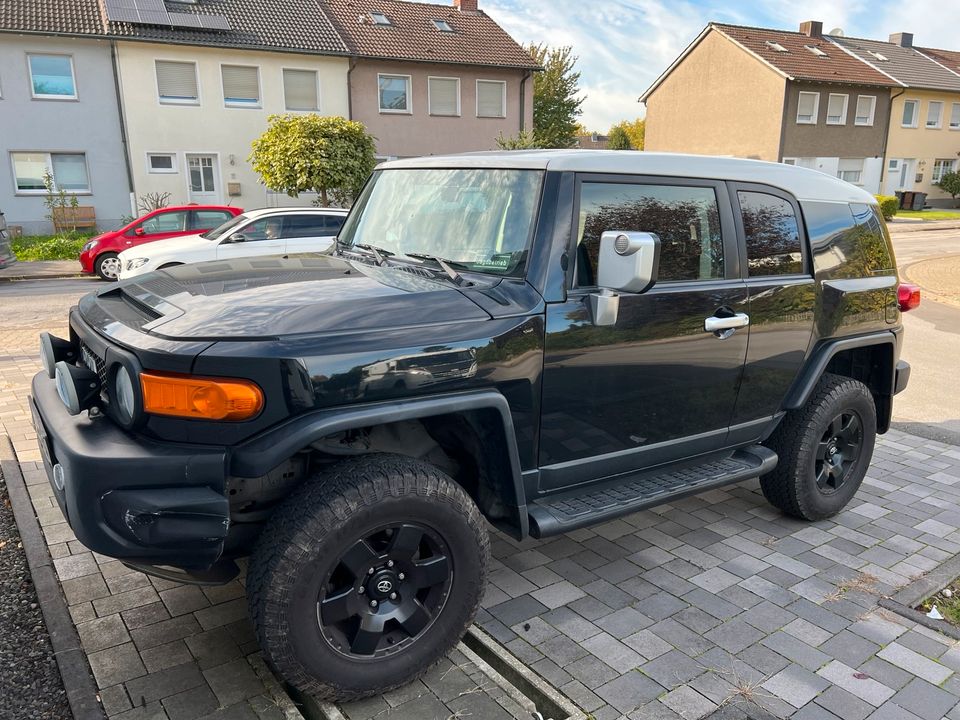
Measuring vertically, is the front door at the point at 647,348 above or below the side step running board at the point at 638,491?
above

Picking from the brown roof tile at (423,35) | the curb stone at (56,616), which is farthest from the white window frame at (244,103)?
the curb stone at (56,616)

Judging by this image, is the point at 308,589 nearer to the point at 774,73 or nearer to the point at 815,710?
the point at 815,710

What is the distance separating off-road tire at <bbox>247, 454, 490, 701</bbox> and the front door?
54 centimetres

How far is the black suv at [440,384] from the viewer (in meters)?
2.40

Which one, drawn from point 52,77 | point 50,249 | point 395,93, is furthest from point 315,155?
point 52,77

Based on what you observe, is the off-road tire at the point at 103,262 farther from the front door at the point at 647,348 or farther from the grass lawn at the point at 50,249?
the front door at the point at 647,348

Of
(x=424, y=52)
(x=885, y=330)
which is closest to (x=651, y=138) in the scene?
(x=424, y=52)

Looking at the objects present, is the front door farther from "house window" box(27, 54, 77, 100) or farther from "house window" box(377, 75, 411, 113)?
"house window" box(377, 75, 411, 113)

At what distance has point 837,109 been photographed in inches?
1443

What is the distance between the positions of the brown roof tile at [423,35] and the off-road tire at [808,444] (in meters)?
24.6

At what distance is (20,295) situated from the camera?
42.8 ft

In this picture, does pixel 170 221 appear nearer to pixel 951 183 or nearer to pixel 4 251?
pixel 4 251

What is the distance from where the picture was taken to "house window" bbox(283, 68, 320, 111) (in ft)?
81.7

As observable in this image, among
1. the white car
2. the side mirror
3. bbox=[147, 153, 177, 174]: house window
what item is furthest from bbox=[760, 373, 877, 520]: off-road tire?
bbox=[147, 153, 177, 174]: house window
